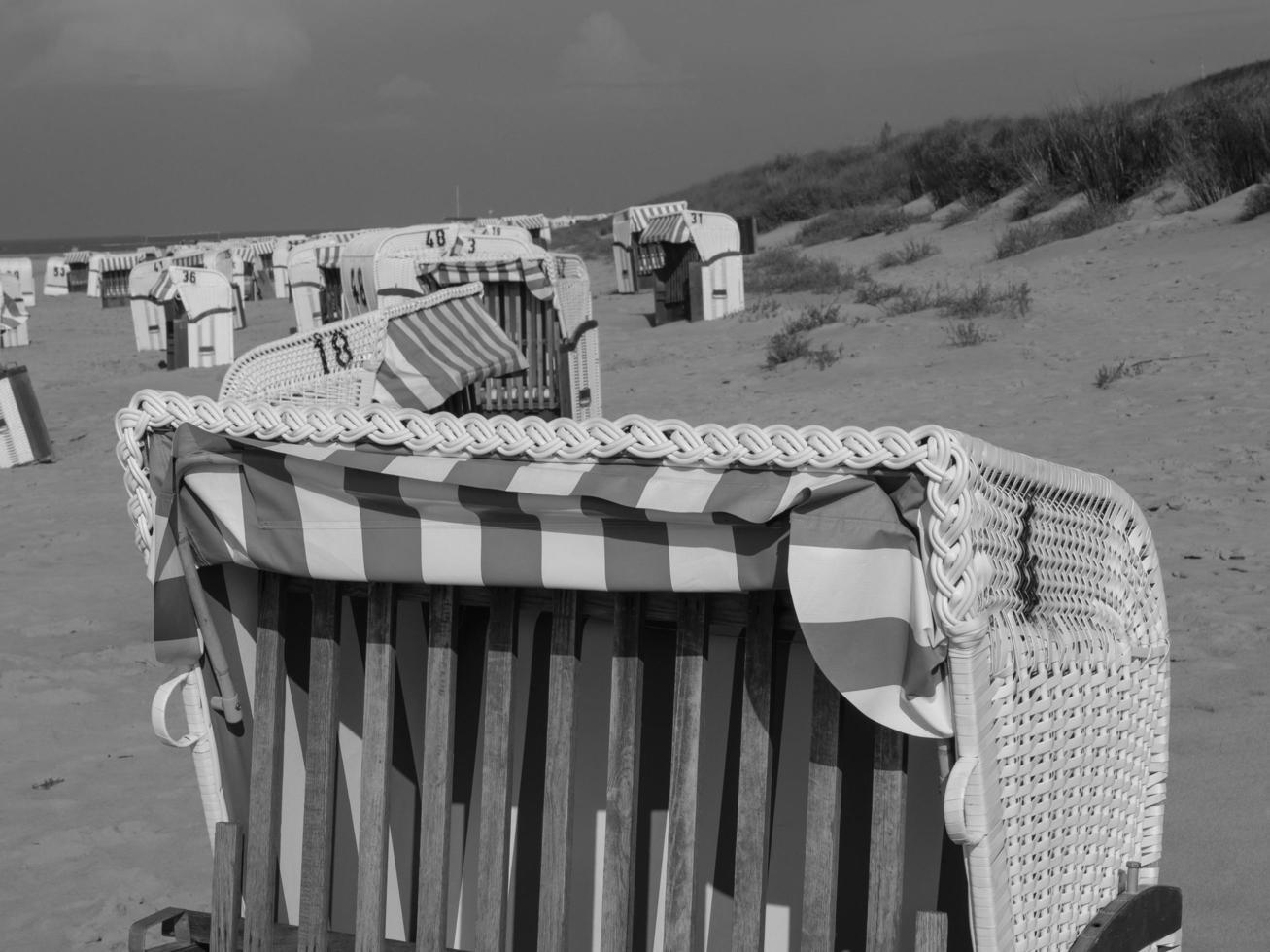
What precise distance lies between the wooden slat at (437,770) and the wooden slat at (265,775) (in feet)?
0.95

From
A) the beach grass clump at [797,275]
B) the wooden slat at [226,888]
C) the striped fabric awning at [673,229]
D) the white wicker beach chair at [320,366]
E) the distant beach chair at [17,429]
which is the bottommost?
the wooden slat at [226,888]

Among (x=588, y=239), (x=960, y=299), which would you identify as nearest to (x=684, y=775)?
(x=960, y=299)

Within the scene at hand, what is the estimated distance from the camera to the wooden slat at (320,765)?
87.4 inches

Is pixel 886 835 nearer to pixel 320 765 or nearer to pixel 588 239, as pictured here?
pixel 320 765

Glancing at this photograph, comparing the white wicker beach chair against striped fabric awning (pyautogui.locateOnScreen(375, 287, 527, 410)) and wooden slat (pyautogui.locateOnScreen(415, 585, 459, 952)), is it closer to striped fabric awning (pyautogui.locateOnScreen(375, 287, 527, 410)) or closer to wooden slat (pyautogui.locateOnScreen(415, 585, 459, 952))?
striped fabric awning (pyautogui.locateOnScreen(375, 287, 527, 410))

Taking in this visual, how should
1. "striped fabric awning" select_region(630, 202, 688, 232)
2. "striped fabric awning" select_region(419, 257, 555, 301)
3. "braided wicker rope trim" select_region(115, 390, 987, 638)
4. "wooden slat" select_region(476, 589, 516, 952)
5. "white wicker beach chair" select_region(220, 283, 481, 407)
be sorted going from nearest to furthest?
"braided wicker rope trim" select_region(115, 390, 987, 638), "wooden slat" select_region(476, 589, 516, 952), "white wicker beach chair" select_region(220, 283, 481, 407), "striped fabric awning" select_region(419, 257, 555, 301), "striped fabric awning" select_region(630, 202, 688, 232)

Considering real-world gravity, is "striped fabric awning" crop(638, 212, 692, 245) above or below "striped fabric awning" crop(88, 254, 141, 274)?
below

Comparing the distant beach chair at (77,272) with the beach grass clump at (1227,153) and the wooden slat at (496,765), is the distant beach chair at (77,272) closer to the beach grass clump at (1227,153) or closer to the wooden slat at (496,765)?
the beach grass clump at (1227,153)

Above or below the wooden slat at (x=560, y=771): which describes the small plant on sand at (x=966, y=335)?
above

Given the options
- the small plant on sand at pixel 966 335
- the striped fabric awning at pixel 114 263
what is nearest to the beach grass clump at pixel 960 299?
the small plant on sand at pixel 966 335

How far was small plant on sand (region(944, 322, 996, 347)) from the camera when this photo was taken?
1003cm

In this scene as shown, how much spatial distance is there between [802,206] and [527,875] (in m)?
27.9

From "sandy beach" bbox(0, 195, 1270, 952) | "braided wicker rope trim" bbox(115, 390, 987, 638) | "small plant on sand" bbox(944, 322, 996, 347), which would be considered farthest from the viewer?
"small plant on sand" bbox(944, 322, 996, 347)

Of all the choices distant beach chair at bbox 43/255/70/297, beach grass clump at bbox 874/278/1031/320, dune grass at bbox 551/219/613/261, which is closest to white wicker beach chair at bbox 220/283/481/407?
beach grass clump at bbox 874/278/1031/320
